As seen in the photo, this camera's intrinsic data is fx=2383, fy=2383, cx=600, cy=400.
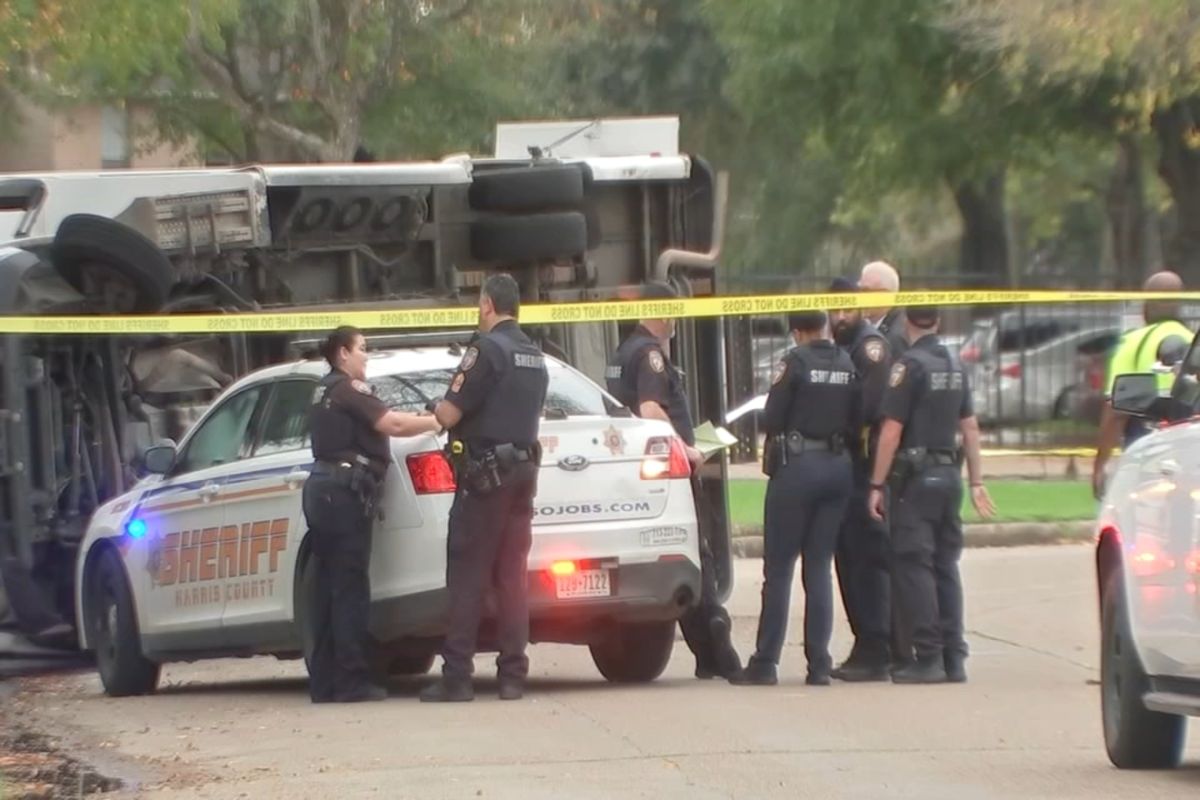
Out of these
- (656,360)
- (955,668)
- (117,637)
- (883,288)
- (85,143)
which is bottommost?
(955,668)

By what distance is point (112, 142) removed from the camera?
4141 centimetres

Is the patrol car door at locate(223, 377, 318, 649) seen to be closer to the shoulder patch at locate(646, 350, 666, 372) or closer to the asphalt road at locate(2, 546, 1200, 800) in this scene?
the asphalt road at locate(2, 546, 1200, 800)

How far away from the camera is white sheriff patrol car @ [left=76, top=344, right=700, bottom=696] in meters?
10.6

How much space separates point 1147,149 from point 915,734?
21.0 meters

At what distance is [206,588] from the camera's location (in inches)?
448

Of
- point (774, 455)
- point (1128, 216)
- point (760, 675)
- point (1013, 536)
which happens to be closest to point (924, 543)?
point (774, 455)

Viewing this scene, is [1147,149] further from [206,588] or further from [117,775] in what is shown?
[117,775]

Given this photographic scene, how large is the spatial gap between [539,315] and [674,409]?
1.37 m

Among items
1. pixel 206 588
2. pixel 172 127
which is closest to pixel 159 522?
pixel 206 588

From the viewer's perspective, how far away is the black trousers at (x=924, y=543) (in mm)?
11094

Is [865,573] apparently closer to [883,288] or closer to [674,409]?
[674,409]

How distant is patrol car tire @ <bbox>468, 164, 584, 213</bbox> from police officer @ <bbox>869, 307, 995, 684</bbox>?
11.3 feet

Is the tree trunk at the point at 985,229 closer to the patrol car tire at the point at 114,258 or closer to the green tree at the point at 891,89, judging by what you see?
the green tree at the point at 891,89

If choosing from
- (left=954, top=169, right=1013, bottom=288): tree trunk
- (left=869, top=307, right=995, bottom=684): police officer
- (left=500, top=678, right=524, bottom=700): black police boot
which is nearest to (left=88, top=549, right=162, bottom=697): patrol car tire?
(left=500, top=678, right=524, bottom=700): black police boot
